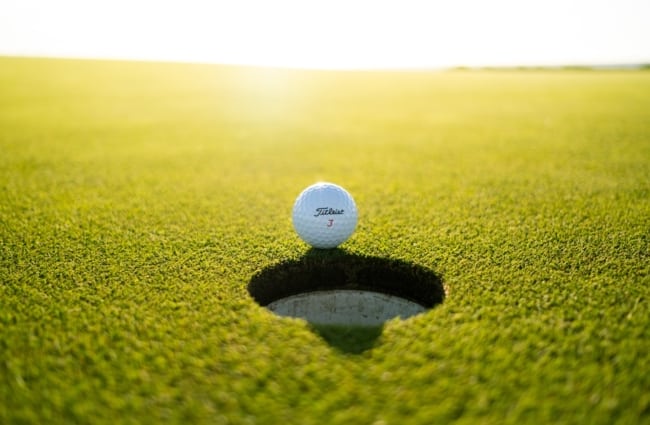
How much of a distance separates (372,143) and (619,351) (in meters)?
6.46

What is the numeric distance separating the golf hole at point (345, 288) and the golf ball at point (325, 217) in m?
0.10

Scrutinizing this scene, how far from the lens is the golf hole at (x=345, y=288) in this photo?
283cm

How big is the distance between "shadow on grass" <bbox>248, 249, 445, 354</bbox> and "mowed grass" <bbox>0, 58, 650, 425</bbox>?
0.08 metres

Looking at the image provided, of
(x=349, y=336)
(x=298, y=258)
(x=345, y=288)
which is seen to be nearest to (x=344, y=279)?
(x=345, y=288)

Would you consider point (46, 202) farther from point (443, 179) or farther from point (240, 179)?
point (443, 179)

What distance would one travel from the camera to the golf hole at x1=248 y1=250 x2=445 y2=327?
9.29ft

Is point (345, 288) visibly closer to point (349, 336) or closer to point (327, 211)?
point (327, 211)

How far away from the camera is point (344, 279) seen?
119 inches

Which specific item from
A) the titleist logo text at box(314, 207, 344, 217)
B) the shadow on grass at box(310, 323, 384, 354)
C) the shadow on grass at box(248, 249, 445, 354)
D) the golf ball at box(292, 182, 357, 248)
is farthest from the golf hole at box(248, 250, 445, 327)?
the shadow on grass at box(310, 323, 384, 354)

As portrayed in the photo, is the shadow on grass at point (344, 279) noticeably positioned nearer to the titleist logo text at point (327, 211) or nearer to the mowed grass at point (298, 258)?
the mowed grass at point (298, 258)

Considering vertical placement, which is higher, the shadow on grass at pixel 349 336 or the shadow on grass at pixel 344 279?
the shadow on grass at pixel 344 279

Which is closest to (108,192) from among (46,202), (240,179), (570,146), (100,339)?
(46,202)

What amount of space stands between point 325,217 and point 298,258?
0.31m

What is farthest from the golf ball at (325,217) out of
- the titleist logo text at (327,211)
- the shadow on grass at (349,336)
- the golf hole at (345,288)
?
the shadow on grass at (349,336)
